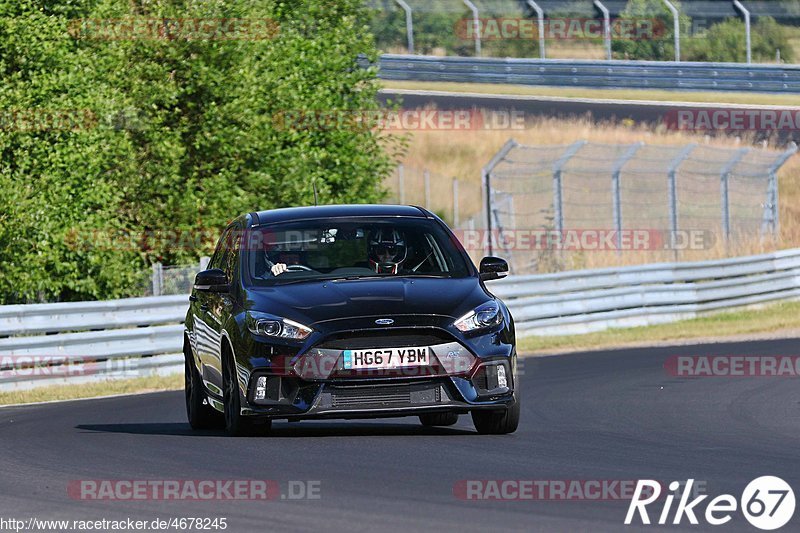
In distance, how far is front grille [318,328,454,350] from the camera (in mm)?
10211

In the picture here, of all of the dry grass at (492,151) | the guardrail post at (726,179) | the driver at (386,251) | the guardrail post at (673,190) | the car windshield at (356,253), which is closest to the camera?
the car windshield at (356,253)

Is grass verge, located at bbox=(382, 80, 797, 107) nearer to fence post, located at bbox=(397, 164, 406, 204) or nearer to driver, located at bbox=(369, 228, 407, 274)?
fence post, located at bbox=(397, 164, 406, 204)

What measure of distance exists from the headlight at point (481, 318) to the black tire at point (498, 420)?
618mm

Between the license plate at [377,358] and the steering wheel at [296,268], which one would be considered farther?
the steering wheel at [296,268]

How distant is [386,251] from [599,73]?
3691 cm

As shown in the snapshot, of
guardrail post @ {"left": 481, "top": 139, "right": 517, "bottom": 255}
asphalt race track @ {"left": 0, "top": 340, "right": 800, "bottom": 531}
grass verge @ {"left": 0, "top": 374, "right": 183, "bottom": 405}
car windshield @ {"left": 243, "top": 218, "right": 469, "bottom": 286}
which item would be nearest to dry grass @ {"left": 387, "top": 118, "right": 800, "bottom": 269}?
guardrail post @ {"left": 481, "top": 139, "right": 517, "bottom": 255}

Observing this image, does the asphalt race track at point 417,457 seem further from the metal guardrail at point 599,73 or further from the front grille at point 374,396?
Result: the metal guardrail at point 599,73

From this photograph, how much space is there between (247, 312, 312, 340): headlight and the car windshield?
592 millimetres

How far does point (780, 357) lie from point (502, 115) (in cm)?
2657

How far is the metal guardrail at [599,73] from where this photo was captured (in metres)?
43.2

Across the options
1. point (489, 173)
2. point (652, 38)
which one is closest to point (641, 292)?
point (489, 173)

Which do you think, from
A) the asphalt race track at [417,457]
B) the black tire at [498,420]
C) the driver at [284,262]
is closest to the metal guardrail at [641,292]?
the asphalt race track at [417,457]

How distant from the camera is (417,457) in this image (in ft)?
31.5

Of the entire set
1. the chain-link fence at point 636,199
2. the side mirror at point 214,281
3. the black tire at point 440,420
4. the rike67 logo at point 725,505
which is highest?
the side mirror at point 214,281
